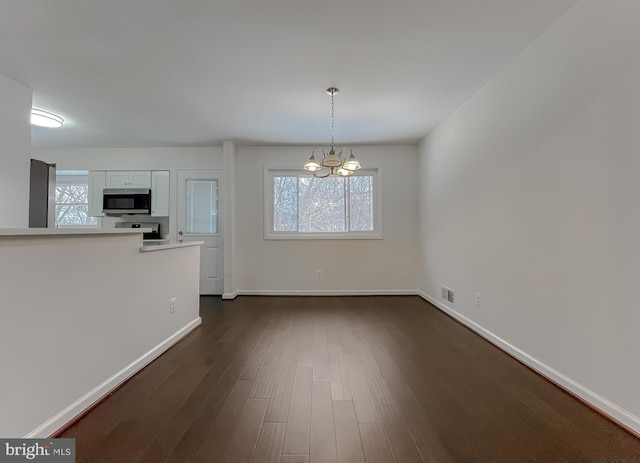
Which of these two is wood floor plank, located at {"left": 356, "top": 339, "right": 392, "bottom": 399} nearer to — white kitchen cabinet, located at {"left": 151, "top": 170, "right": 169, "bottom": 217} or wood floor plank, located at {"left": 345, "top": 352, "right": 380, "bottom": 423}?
wood floor plank, located at {"left": 345, "top": 352, "right": 380, "bottom": 423}

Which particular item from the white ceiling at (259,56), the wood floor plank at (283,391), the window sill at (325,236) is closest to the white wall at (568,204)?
the white ceiling at (259,56)

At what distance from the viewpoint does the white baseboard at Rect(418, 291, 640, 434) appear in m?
1.59

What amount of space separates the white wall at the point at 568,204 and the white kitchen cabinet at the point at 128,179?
4.92 m

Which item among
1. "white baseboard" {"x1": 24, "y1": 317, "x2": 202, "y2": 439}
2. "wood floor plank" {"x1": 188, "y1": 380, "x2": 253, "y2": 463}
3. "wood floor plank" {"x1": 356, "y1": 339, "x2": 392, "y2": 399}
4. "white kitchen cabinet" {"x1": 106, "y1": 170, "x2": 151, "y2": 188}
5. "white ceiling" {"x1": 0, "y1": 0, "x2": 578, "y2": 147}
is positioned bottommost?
"wood floor plank" {"x1": 188, "y1": 380, "x2": 253, "y2": 463}

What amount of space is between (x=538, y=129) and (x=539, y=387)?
1.85 m

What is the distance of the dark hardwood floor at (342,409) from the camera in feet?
4.69

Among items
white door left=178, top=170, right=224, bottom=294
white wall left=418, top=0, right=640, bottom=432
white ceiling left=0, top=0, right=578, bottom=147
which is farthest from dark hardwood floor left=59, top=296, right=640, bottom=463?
white ceiling left=0, top=0, right=578, bottom=147

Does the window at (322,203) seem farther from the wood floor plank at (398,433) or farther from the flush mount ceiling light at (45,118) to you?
the wood floor plank at (398,433)

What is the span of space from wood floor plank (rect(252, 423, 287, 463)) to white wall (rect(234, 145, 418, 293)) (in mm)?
3373

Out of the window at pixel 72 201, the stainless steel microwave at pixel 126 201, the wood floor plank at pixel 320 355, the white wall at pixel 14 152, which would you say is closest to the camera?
the wood floor plank at pixel 320 355

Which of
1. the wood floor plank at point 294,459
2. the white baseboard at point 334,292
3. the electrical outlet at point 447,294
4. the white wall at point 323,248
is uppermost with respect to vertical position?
the white wall at point 323,248

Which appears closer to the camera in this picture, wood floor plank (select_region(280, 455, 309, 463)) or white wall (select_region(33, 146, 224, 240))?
wood floor plank (select_region(280, 455, 309, 463))

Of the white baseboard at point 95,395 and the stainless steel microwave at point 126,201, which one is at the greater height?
the stainless steel microwave at point 126,201

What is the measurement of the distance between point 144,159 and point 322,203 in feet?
10.1
